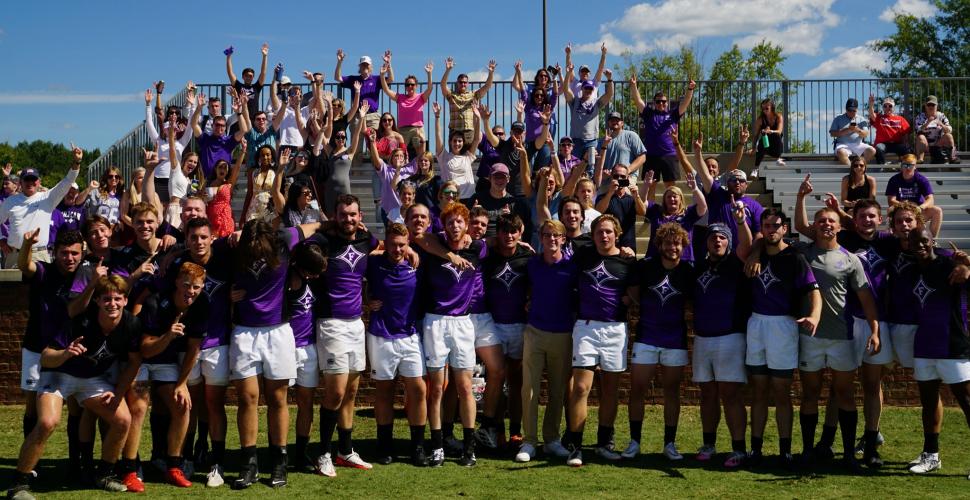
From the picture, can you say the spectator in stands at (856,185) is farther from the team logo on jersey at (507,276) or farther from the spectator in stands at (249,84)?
the spectator in stands at (249,84)

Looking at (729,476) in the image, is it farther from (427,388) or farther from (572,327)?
(427,388)

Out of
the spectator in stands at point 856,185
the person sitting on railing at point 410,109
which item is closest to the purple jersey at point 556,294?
the spectator in stands at point 856,185

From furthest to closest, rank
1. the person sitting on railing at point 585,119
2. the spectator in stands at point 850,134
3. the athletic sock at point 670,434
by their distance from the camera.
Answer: the spectator in stands at point 850,134 → the person sitting on railing at point 585,119 → the athletic sock at point 670,434

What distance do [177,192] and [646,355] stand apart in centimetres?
791

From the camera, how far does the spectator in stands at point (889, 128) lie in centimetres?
1595

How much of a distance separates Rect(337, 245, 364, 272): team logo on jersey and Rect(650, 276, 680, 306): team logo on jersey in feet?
7.59

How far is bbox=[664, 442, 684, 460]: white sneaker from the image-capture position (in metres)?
7.89

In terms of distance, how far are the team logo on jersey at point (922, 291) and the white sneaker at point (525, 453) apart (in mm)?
3179

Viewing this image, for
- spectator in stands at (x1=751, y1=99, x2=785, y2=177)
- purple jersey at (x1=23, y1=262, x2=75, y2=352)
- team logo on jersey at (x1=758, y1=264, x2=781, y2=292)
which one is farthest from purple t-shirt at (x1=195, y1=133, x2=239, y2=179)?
team logo on jersey at (x1=758, y1=264, x2=781, y2=292)

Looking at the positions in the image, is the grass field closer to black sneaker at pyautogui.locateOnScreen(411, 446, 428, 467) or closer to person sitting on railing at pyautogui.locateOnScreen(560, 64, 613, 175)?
black sneaker at pyautogui.locateOnScreen(411, 446, 428, 467)

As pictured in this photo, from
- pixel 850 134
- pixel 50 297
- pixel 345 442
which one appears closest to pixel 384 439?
pixel 345 442

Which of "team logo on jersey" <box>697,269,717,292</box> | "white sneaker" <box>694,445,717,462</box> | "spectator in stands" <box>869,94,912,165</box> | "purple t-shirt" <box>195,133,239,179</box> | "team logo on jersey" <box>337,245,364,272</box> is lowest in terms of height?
"white sneaker" <box>694,445,717,462</box>

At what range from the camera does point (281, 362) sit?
7094 millimetres

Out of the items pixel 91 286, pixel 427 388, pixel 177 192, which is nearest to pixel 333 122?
pixel 177 192
